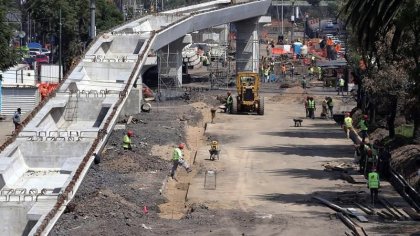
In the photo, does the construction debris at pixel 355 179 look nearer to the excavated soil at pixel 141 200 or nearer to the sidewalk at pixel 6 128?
the excavated soil at pixel 141 200

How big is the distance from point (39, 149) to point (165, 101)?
33.4 meters

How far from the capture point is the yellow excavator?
67.0m

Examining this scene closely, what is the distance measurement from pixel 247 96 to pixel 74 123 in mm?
17053

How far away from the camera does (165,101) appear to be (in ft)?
249

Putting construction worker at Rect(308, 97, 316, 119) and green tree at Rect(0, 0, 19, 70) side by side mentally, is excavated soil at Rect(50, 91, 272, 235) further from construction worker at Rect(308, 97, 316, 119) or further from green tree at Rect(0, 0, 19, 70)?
construction worker at Rect(308, 97, 316, 119)

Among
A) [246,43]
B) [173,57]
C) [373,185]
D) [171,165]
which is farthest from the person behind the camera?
[246,43]

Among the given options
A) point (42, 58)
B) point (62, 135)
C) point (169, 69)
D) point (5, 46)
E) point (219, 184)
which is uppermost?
point (5, 46)

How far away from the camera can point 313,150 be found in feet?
167

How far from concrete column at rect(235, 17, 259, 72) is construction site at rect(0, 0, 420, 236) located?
16.3 m

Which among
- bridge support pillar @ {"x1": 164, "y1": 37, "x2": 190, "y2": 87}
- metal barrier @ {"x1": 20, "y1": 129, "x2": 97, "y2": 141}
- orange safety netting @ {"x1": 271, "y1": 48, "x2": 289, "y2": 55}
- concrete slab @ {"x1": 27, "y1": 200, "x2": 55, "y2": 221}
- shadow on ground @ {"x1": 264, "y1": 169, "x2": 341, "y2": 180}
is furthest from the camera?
orange safety netting @ {"x1": 271, "y1": 48, "x2": 289, "y2": 55}

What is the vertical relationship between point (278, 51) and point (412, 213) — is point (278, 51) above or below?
above

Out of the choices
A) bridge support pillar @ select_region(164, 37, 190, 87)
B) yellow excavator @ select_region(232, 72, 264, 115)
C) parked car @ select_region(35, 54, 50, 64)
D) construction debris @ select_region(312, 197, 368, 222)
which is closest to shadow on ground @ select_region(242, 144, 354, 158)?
construction debris @ select_region(312, 197, 368, 222)

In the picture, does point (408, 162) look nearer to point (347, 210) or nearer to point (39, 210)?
point (347, 210)

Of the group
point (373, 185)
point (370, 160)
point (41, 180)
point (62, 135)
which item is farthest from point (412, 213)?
point (62, 135)
